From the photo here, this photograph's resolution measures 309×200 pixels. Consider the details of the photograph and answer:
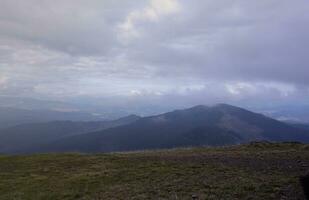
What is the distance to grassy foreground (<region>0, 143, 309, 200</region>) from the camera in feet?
87.1

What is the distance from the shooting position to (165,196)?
2627cm

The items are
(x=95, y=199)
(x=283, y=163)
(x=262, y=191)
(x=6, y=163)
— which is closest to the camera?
(x=262, y=191)

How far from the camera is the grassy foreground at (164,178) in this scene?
2655cm

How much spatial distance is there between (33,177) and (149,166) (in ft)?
39.2

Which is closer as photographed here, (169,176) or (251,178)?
(251,178)

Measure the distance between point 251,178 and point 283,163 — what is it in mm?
7434

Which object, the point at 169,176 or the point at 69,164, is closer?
the point at 169,176

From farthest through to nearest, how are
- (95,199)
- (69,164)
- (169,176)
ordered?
1. (69,164)
2. (169,176)
3. (95,199)

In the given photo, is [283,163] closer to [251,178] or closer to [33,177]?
[251,178]

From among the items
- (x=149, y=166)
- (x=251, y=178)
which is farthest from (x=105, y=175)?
(x=251, y=178)

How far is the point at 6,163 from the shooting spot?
53688 millimetres

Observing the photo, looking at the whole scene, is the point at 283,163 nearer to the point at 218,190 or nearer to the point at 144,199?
the point at 218,190

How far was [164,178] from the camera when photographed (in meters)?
32.6

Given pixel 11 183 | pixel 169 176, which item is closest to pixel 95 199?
pixel 169 176
